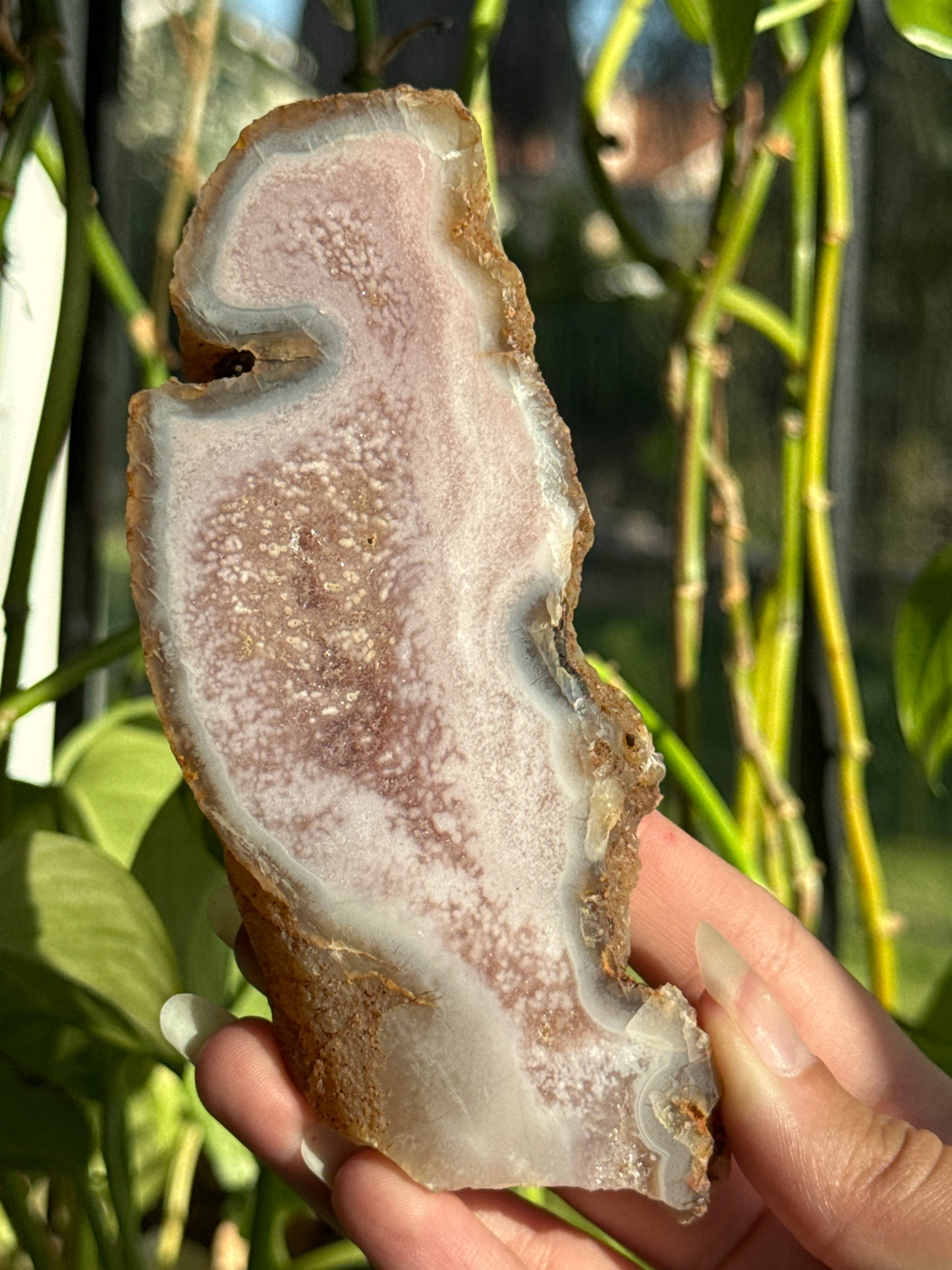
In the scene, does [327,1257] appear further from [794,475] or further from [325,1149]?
[794,475]

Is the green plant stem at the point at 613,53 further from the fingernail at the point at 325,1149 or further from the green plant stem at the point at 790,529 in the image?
the fingernail at the point at 325,1149

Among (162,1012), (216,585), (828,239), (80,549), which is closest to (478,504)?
(216,585)

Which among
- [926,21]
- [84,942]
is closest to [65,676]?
[84,942]

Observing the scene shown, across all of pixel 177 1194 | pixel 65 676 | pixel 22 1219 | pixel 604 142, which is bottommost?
pixel 177 1194

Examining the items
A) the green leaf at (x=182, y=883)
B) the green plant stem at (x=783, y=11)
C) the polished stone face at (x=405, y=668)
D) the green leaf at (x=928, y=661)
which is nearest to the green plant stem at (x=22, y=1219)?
the green leaf at (x=182, y=883)

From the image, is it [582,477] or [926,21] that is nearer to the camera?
[926,21]

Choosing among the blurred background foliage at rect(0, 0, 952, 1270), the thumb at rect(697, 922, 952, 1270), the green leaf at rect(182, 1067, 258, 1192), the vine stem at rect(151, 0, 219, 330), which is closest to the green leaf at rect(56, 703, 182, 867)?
the blurred background foliage at rect(0, 0, 952, 1270)

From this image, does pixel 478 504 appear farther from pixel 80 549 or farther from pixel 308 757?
pixel 80 549
